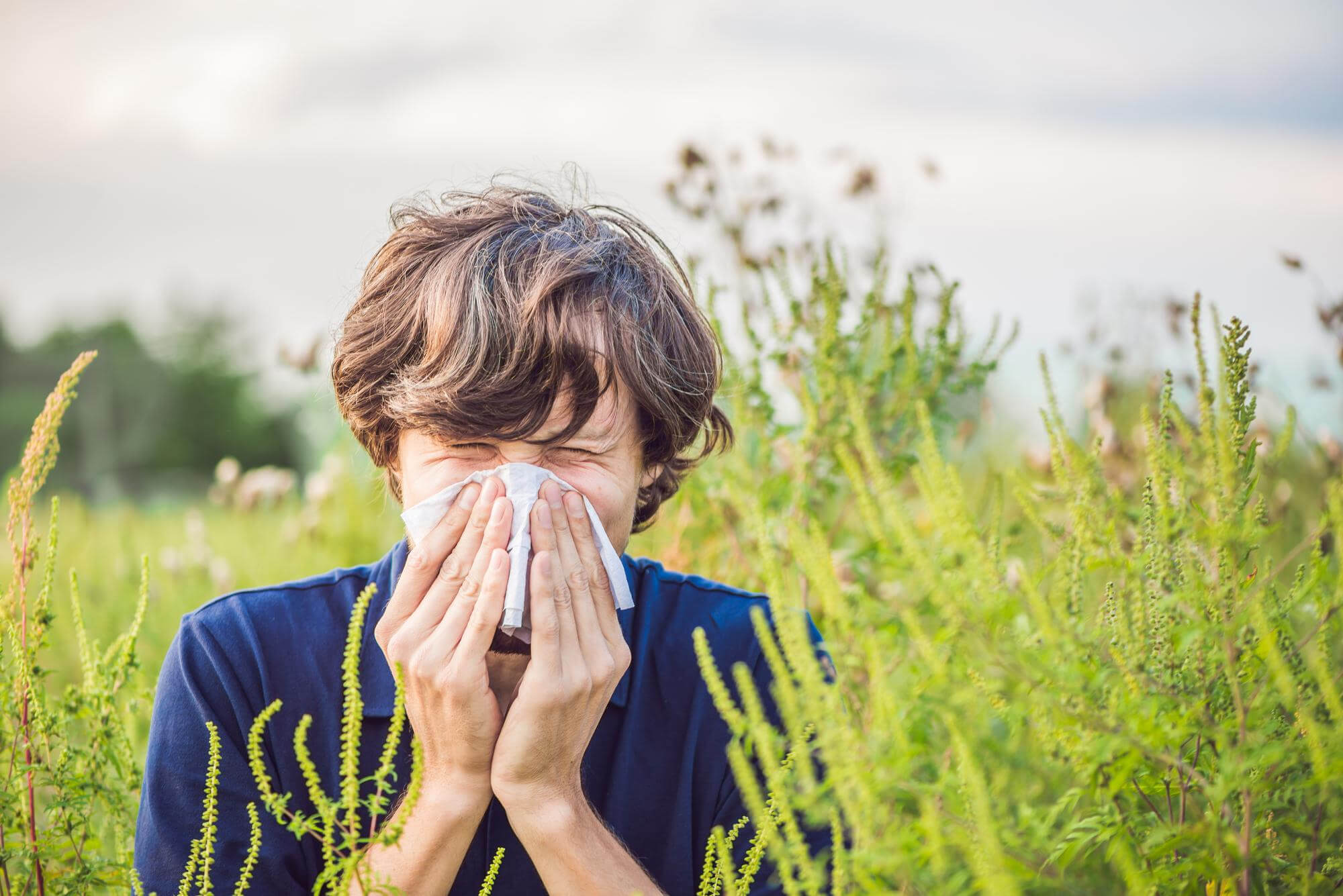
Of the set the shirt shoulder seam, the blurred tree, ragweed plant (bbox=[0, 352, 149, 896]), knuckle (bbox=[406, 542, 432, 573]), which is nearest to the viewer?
ragweed plant (bbox=[0, 352, 149, 896])

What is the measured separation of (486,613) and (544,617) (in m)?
0.10

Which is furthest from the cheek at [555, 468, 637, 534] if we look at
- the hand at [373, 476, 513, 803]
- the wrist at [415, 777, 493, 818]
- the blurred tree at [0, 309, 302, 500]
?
the blurred tree at [0, 309, 302, 500]

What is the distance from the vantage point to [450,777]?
6.06ft

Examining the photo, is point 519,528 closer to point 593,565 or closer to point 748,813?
point 593,565

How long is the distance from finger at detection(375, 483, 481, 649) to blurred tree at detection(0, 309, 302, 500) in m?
33.5

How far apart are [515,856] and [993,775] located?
45.8 inches

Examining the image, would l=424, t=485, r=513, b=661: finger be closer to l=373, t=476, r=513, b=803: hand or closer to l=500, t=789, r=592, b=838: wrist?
l=373, t=476, r=513, b=803: hand

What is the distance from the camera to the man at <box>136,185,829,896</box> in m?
1.82

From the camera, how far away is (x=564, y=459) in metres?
2.09

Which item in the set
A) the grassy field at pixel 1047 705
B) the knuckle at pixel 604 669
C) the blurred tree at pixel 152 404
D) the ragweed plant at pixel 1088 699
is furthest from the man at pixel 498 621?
the blurred tree at pixel 152 404

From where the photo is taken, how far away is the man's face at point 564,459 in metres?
2.04

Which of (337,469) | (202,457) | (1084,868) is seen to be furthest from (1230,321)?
(202,457)

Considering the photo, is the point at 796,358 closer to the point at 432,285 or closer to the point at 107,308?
the point at 432,285

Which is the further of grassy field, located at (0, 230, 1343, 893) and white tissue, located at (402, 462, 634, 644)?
white tissue, located at (402, 462, 634, 644)
